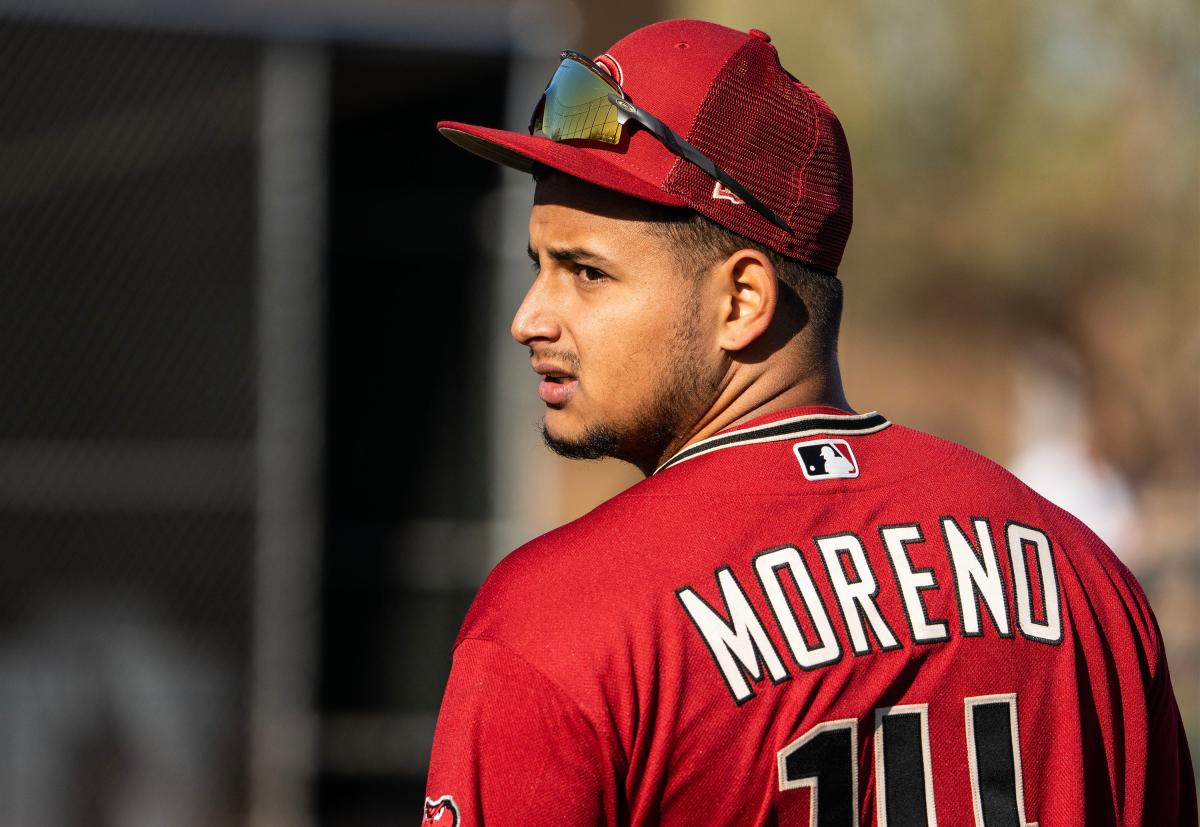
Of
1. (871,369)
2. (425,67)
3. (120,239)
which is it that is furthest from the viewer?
(871,369)

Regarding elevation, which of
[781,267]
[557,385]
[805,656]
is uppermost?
[781,267]

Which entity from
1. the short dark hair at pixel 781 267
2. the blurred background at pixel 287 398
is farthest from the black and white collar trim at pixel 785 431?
the blurred background at pixel 287 398

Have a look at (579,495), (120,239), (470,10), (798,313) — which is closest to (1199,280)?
(579,495)

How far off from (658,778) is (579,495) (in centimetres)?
790

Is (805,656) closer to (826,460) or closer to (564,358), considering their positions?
(826,460)

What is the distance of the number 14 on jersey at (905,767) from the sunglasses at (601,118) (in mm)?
620

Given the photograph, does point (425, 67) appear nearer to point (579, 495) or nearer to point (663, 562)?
point (579, 495)

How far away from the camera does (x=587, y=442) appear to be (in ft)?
6.32

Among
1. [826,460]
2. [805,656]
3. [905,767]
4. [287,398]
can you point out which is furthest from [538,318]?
[287,398]

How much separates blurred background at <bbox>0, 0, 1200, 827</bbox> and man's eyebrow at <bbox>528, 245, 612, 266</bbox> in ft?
19.6

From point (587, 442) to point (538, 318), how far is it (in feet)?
0.56

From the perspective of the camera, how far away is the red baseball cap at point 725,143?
1.82 metres

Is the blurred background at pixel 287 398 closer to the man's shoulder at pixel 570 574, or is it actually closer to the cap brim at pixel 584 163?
the cap brim at pixel 584 163

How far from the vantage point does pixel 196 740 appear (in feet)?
26.0
